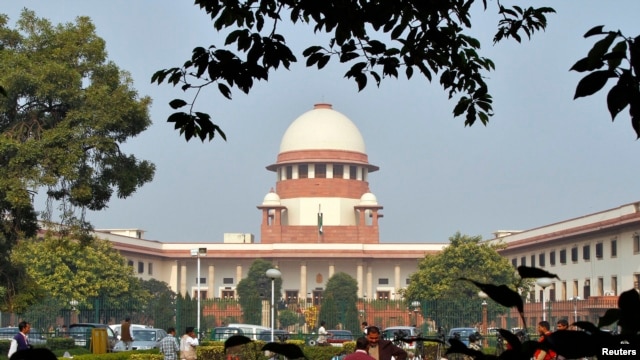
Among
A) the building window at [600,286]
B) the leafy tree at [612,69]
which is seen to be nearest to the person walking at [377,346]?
the leafy tree at [612,69]

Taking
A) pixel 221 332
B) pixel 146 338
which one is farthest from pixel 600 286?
pixel 146 338

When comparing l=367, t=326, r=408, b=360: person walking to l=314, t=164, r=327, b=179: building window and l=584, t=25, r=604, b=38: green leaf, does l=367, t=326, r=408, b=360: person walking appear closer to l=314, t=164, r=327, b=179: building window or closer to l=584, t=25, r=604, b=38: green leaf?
l=584, t=25, r=604, b=38: green leaf

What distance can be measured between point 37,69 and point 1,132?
1.59 m

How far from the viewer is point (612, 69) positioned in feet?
8.74

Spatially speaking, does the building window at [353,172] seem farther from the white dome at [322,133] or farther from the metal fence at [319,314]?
the metal fence at [319,314]

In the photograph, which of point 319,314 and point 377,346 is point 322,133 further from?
point 377,346

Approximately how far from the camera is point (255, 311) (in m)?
43.5

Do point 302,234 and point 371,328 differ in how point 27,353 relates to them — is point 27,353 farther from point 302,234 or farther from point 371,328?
point 302,234

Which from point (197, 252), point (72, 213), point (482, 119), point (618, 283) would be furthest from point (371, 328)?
point (618, 283)

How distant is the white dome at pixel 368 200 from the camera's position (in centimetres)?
7162

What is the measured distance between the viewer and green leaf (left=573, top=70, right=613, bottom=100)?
8.64 feet

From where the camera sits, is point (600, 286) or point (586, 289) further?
point (586, 289)

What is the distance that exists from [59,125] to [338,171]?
4933 centimetres

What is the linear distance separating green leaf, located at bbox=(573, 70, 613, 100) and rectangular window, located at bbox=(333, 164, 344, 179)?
69.8 metres
